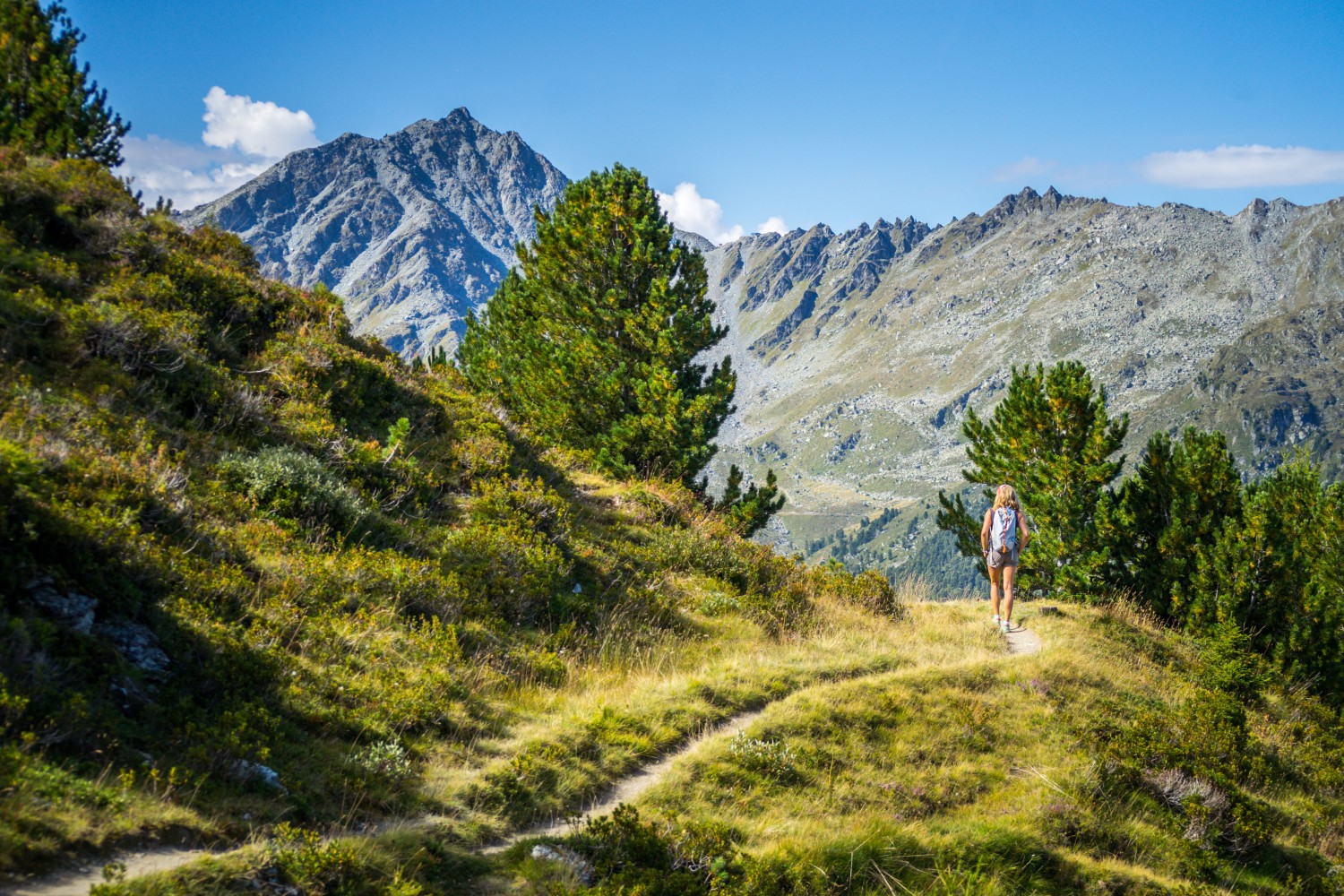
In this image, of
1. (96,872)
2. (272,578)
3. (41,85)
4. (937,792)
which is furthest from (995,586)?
(41,85)

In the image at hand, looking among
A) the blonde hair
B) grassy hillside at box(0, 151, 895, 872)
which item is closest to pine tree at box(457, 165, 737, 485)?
grassy hillside at box(0, 151, 895, 872)

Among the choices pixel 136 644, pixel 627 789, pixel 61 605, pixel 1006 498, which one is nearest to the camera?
pixel 61 605

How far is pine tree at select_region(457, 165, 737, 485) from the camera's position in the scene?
2136cm

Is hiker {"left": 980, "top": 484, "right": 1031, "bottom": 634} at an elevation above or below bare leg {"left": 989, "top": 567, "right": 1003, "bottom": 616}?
above

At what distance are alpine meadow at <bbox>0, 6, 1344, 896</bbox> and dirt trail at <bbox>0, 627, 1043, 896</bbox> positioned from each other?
3cm

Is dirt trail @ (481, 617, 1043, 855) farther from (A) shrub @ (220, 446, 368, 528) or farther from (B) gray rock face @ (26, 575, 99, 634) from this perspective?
(A) shrub @ (220, 446, 368, 528)

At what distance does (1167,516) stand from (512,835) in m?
18.8

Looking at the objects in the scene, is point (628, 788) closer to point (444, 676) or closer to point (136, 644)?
point (444, 676)

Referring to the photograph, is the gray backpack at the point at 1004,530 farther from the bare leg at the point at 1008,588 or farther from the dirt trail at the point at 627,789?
the dirt trail at the point at 627,789

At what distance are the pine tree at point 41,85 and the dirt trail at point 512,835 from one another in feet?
74.6

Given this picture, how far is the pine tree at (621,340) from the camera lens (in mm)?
21359

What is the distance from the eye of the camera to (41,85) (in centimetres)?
2109

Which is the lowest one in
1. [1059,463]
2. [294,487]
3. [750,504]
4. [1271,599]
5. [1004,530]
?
[1271,599]

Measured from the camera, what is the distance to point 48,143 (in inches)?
765
